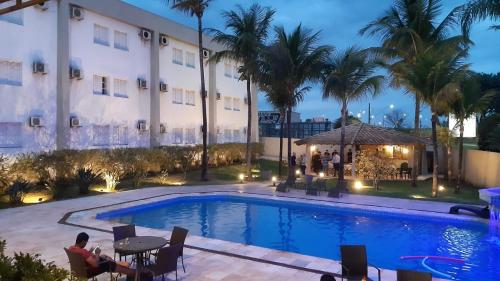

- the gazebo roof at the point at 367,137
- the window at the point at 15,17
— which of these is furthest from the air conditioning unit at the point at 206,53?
the window at the point at 15,17

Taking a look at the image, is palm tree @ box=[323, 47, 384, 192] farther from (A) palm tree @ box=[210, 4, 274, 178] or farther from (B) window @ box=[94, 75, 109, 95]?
(B) window @ box=[94, 75, 109, 95]

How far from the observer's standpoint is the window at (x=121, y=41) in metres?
23.1

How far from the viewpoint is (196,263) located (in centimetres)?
849

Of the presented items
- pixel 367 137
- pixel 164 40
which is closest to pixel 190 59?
pixel 164 40

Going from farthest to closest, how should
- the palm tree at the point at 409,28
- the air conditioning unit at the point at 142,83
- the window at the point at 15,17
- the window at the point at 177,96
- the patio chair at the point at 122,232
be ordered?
1. the window at the point at 177,96
2. the air conditioning unit at the point at 142,83
3. the palm tree at the point at 409,28
4. the window at the point at 15,17
5. the patio chair at the point at 122,232

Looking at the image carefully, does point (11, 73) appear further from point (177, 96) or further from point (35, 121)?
point (177, 96)

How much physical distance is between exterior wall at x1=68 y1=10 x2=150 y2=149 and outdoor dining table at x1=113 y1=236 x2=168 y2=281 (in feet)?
47.5

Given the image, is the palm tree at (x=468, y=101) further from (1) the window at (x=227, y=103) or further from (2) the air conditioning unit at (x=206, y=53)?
(1) the window at (x=227, y=103)

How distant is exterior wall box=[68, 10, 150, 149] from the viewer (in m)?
20.6

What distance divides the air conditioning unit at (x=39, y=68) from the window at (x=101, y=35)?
383 centimetres

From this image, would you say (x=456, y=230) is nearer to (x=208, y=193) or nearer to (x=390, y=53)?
(x=208, y=193)

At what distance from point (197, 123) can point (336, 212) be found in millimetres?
16619

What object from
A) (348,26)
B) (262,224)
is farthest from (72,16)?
(348,26)

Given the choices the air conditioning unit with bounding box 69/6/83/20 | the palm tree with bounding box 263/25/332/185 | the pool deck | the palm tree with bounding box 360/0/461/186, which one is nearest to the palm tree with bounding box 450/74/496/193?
the palm tree with bounding box 360/0/461/186
